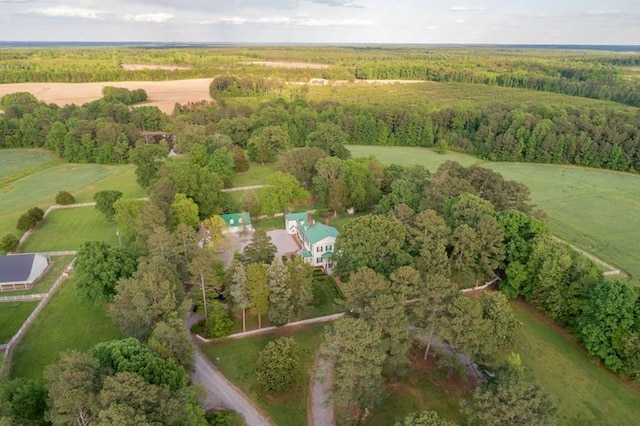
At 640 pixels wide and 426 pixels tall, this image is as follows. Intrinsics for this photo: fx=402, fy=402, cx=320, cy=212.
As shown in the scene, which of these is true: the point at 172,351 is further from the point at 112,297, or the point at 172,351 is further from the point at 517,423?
the point at 517,423

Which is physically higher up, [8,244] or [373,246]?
[373,246]

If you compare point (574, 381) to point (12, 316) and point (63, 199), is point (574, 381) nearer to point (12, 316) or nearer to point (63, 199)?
point (12, 316)

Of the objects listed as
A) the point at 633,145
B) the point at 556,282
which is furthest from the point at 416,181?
the point at 633,145

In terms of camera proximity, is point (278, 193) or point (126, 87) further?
point (126, 87)

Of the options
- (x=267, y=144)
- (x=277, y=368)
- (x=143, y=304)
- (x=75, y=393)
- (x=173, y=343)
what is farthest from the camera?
(x=267, y=144)

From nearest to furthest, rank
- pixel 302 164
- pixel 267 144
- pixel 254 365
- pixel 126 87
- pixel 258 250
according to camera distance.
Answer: pixel 254 365 < pixel 258 250 < pixel 302 164 < pixel 267 144 < pixel 126 87

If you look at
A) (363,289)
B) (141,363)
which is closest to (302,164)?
(363,289)
